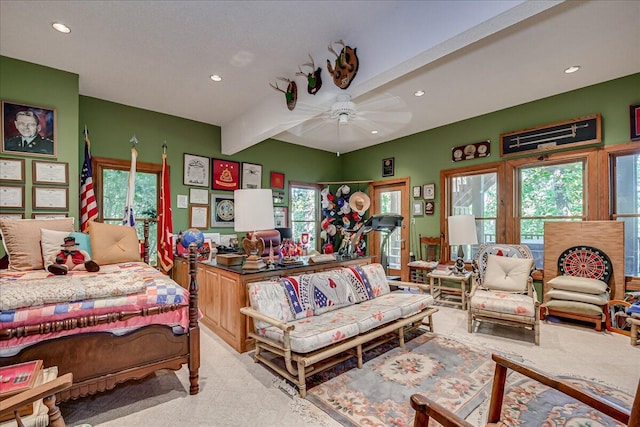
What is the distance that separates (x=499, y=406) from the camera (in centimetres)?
139

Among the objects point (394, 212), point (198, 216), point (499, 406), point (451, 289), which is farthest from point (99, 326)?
point (394, 212)

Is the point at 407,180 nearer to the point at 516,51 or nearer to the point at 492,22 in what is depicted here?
the point at 516,51

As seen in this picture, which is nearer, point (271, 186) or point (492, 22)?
point (492, 22)

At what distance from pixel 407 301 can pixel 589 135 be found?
128 inches

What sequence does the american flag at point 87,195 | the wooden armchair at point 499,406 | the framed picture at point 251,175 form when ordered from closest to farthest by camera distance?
the wooden armchair at point 499,406, the american flag at point 87,195, the framed picture at point 251,175

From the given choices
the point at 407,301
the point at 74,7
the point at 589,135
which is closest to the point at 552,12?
the point at 589,135

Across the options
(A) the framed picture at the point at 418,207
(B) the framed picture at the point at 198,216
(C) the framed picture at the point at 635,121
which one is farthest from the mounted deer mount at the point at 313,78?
(C) the framed picture at the point at 635,121

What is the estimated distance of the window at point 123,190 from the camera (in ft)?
13.9

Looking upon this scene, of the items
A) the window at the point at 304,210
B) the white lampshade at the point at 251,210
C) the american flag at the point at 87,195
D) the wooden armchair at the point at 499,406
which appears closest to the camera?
the wooden armchair at the point at 499,406

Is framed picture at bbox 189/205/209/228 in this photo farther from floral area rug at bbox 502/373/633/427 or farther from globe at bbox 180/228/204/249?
floral area rug at bbox 502/373/633/427

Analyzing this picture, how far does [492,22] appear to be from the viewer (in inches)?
74.7

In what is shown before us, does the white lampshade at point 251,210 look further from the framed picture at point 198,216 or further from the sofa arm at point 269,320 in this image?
the framed picture at point 198,216

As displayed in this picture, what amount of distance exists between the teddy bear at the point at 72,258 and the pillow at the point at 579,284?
5.08m

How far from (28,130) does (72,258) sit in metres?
1.70
